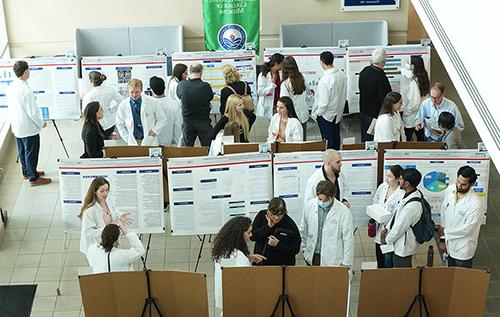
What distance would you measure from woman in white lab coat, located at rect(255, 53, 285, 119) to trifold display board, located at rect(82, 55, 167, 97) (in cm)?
141

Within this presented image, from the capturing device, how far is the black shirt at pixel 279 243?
7.64 m

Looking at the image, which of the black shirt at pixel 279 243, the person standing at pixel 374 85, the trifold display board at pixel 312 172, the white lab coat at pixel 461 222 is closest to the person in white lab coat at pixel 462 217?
the white lab coat at pixel 461 222

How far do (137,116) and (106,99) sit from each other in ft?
2.61

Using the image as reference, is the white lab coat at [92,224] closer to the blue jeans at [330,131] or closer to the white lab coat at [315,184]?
the white lab coat at [315,184]

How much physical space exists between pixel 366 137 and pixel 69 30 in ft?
16.5

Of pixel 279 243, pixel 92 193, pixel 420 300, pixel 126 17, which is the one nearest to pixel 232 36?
pixel 126 17

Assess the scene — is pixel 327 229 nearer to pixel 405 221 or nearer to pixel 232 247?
pixel 405 221

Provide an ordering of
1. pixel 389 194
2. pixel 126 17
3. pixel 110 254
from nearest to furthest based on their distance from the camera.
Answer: pixel 110 254, pixel 389 194, pixel 126 17

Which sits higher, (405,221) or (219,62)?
(219,62)

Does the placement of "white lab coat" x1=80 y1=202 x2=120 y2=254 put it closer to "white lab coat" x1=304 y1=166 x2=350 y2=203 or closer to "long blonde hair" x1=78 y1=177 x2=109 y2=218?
"long blonde hair" x1=78 y1=177 x2=109 y2=218

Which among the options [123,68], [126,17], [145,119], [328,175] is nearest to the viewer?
[328,175]

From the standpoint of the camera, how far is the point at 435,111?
1007cm

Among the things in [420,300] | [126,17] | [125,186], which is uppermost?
[126,17]

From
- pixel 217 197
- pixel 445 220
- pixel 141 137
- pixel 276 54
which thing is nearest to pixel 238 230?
pixel 217 197
